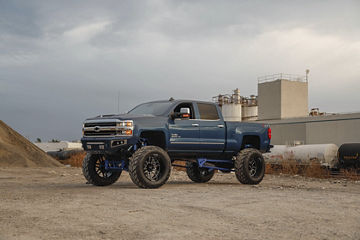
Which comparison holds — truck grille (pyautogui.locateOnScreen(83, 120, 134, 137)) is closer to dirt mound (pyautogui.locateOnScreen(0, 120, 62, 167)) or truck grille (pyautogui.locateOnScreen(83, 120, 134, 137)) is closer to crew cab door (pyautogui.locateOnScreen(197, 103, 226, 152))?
crew cab door (pyautogui.locateOnScreen(197, 103, 226, 152))

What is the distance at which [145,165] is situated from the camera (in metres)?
12.0

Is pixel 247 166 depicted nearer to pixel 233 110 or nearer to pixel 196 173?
pixel 196 173

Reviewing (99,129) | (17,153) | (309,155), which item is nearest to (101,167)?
(99,129)

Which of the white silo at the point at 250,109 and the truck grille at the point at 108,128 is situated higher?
the white silo at the point at 250,109

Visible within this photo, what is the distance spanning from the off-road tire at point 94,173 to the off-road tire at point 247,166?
12.9ft

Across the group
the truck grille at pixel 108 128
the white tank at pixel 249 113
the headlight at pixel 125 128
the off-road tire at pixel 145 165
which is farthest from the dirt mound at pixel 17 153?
the white tank at pixel 249 113

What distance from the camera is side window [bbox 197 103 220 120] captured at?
14.1 metres

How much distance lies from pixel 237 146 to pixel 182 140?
2460mm

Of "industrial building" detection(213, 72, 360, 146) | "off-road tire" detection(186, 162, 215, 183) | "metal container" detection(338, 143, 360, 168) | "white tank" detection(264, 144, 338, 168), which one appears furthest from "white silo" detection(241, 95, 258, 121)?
"off-road tire" detection(186, 162, 215, 183)

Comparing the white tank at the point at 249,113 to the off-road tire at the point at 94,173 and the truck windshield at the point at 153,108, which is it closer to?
the truck windshield at the point at 153,108

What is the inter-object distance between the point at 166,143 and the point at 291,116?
142 feet

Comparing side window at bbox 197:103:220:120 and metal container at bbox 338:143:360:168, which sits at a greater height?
side window at bbox 197:103:220:120

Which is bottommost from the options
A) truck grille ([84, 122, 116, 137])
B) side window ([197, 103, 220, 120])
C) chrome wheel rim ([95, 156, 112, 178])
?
chrome wheel rim ([95, 156, 112, 178])

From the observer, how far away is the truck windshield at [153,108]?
43.6 feet
